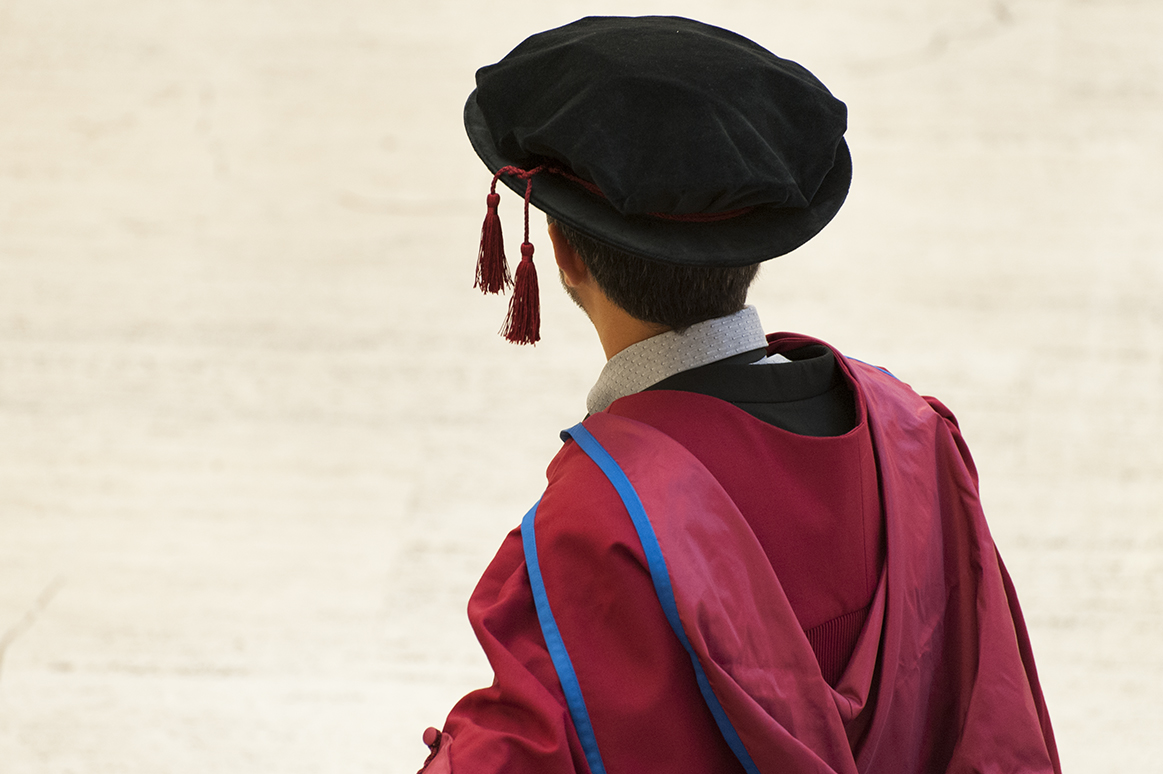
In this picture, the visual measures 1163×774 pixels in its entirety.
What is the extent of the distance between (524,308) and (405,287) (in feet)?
3.95

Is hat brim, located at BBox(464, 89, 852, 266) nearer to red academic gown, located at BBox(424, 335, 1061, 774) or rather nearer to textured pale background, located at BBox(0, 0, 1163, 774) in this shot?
red academic gown, located at BBox(424, 335, 1061, 774)

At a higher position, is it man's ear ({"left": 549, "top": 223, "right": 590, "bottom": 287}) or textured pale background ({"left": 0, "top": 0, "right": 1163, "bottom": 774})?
man's ear ({"left": 549, "top": 223, "right": 590, "bottom": 287})

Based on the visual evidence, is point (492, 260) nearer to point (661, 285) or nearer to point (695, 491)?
point (661, 285)

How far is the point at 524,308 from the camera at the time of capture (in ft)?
2.53

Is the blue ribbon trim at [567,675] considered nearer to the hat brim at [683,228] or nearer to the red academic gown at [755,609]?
the red academic gown at [755,609]

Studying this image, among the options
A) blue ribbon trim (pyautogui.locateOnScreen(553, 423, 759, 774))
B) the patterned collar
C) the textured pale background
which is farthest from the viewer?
the textured pale background

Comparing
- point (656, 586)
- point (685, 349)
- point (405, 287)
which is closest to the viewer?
point (656, 586)

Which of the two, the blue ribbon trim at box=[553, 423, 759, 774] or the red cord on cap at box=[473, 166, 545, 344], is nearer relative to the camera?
the blue ribbon trim at box=[553, 423, 759, 774]

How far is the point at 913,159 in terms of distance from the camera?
193 cm

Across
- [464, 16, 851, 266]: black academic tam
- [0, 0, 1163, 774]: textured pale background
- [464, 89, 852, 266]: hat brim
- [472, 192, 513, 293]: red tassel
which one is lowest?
[0, 0, 1163, 774]: textured pale background

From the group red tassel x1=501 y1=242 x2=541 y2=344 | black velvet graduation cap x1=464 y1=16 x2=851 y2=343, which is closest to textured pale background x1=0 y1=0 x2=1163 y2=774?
red tassel x1=501 y1=242 x2=541 y2=344

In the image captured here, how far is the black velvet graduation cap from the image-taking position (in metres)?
0.63

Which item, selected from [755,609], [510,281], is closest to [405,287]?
[510,281]

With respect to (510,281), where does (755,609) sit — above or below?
below
